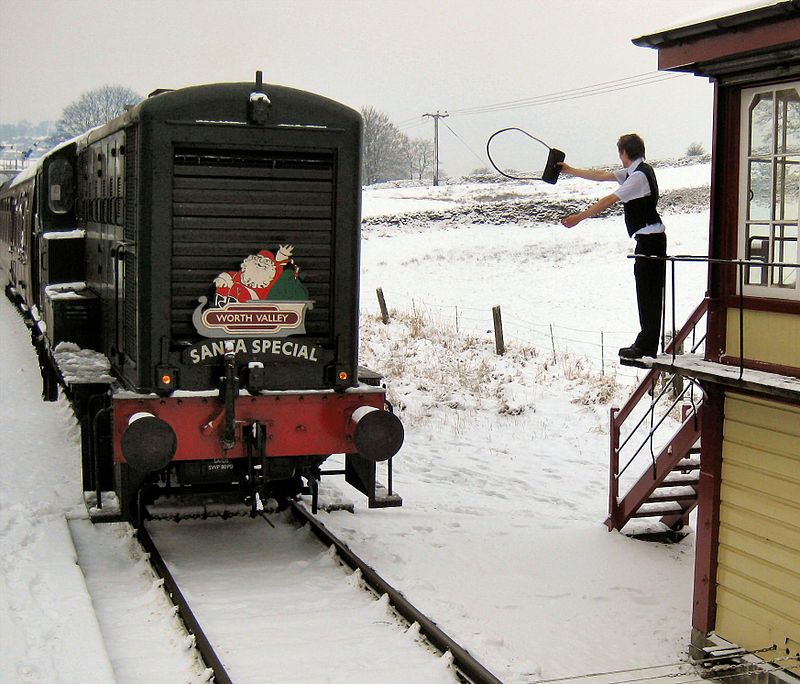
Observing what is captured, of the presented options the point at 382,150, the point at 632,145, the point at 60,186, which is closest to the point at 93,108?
the point at 382,150

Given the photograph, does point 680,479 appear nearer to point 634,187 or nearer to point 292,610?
point 634,187

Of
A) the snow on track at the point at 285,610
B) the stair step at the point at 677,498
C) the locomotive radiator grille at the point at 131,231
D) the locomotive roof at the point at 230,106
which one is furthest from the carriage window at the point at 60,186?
the stair step at the point at 677,498

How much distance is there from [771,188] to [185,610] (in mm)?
4448

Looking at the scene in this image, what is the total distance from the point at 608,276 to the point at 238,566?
917 inches

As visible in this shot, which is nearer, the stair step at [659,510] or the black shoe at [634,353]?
the black shoe at [634,353]

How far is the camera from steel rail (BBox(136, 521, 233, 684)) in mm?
5524

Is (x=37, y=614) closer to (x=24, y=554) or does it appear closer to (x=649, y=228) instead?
(x=24, y=554)

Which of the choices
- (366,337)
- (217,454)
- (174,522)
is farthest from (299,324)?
(366,337)

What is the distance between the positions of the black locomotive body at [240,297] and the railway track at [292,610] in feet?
1.70

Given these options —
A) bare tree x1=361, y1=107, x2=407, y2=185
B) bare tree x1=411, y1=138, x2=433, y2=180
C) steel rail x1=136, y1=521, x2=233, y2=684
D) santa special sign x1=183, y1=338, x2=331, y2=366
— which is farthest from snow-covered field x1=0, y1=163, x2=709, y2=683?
bare tree x1=411, y1=138, x2=433, y2=180

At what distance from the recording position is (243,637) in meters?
6.25

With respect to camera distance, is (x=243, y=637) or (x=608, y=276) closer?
(x=243, y=637)

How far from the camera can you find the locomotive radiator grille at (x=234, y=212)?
7539 millimetres

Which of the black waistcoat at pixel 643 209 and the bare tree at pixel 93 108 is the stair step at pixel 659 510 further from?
the bare tree at pixel 93 108
